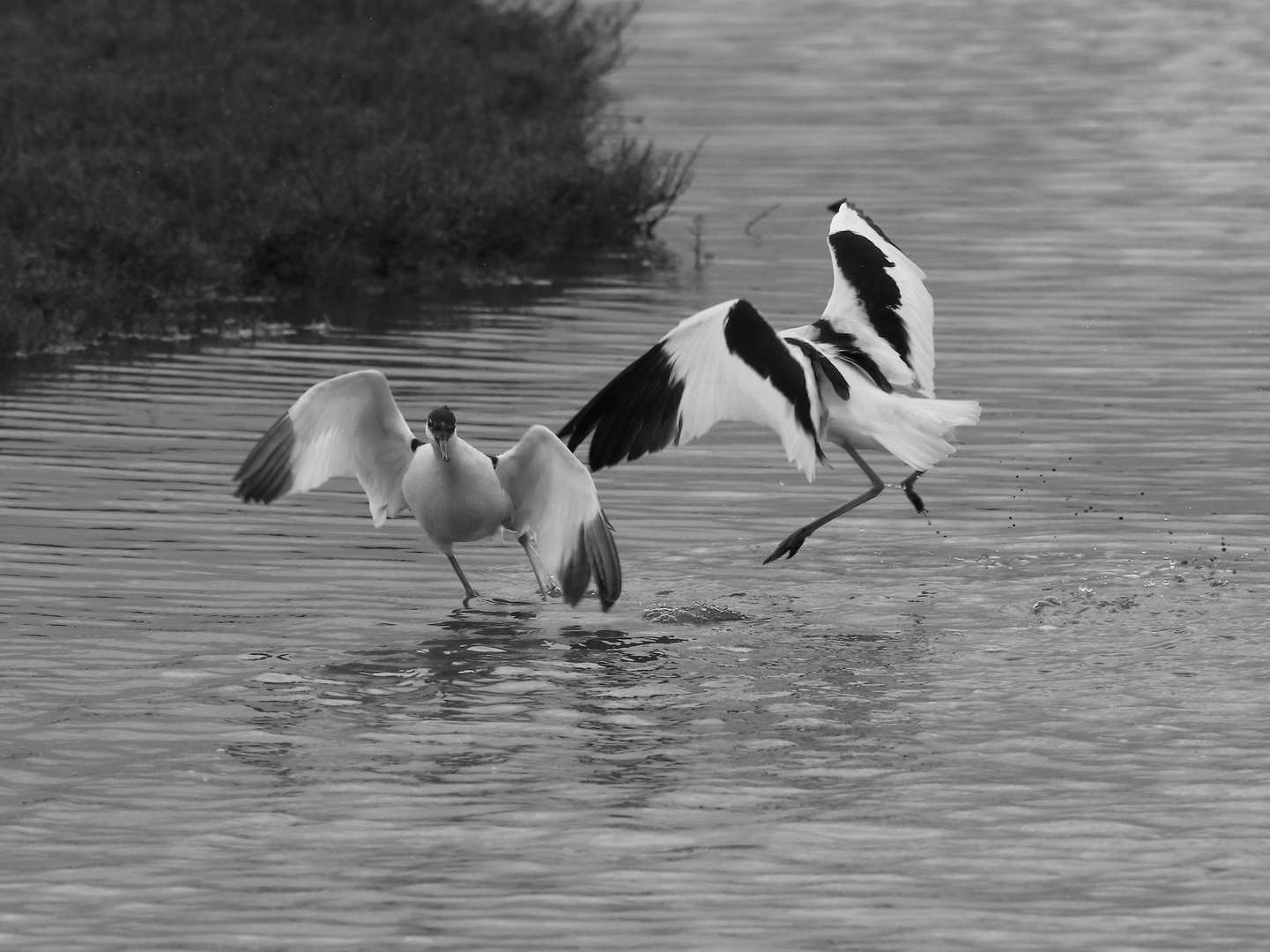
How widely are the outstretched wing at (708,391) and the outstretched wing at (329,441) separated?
0.91m

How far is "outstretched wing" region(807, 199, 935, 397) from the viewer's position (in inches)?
361

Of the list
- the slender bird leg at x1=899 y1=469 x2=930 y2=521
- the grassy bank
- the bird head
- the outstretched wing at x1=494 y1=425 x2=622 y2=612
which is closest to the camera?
the outstretched wing at x1=494 y1=425 x2=622 y2=612

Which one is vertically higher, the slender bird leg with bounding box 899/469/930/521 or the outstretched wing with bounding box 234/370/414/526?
the outstretched wing with bounding box 234/370/414/526

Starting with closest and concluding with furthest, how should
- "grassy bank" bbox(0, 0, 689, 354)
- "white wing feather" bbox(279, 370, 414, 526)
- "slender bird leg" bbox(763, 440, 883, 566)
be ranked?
1. "white wing feather" bbox(279, 370, 414, 526)
2. "slender bird leg" bbox(763, 440, 883, 566)
3. "grassy bank" bbox(0, 0, 689, 354)

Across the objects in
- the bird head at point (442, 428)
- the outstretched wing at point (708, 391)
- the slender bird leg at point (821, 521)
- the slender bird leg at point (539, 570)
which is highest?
the outstretched wing at point (708, 391)

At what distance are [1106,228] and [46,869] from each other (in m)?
12.5

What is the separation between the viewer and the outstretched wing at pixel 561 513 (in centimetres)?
825

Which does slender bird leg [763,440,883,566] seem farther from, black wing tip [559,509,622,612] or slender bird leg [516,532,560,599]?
slender bird leg [516,532,560,599]

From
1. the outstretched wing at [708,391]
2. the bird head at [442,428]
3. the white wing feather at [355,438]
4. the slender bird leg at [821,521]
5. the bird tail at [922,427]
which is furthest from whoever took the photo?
the slender bird leg at [821,521]

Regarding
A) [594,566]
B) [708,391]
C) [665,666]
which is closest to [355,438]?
[594,566]

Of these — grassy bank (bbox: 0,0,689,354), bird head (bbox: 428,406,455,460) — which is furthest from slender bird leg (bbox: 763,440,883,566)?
grassy bank (bbox: 0,0,689,354)

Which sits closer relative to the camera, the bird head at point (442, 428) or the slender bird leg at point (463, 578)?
the bird head at point (442, 428)

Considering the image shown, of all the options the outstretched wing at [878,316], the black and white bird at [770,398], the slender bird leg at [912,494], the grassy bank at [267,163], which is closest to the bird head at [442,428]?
the black and white bird at [770,398]

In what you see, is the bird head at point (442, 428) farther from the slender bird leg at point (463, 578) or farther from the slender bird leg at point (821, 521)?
the slender bird leg at point (821, 521)
